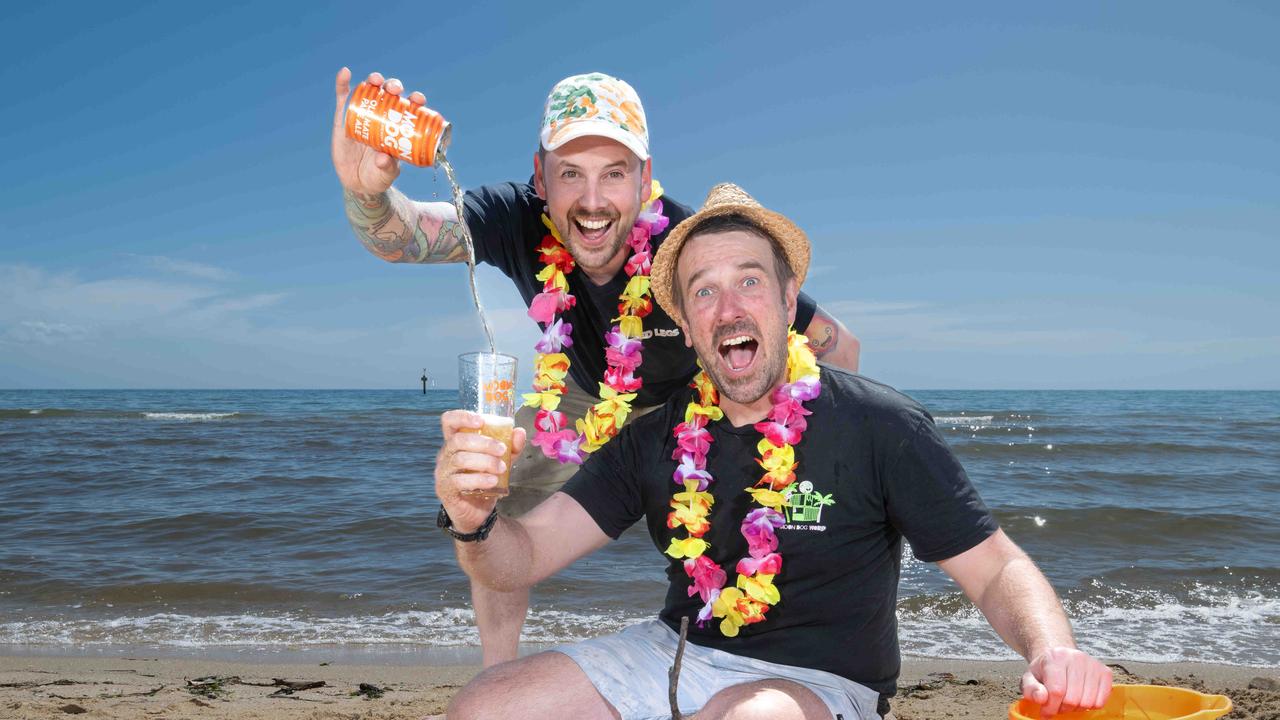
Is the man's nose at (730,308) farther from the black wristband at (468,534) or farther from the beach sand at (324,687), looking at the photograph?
the beach sand at (324,687)

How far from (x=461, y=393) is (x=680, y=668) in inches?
43.6

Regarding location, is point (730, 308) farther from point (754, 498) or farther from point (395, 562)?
point (395, 562)

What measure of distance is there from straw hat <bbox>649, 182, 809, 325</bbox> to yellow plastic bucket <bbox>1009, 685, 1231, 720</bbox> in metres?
1.61

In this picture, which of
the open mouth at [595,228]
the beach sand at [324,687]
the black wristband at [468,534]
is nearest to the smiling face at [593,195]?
the open mouth at [595,228]

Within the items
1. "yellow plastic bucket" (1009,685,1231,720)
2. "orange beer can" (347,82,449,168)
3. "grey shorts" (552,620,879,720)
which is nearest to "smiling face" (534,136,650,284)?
"orange beer can" (347,82,449,168)

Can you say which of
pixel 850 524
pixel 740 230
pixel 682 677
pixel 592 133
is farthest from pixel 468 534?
pixel 592 133

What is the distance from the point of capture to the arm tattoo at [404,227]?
10.9 ft

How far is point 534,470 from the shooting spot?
14.0 feet

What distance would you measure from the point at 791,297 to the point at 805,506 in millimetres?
802

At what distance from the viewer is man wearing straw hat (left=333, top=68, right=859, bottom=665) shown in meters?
3.46

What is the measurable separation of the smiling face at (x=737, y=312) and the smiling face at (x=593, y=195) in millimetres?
596

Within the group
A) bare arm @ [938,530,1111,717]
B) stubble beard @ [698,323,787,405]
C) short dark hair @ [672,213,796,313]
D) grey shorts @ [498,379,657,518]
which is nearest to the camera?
bare arm @ [938,530,1111,717]

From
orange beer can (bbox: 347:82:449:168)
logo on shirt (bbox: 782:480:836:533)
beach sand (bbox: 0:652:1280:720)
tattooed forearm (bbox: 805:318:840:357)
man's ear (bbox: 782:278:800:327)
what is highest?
orange beer can (bbox: 347:82:449:168)

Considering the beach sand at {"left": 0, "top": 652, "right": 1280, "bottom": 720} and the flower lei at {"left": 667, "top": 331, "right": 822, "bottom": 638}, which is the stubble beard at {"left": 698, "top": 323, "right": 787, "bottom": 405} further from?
the beach sand at {"left": 0, "top": 652, "right": 1280, "bottom": 720}
